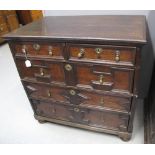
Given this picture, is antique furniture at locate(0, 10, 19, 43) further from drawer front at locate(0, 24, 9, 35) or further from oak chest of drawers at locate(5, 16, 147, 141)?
oak chest of drawers at locate(5, 16, 147, 141)

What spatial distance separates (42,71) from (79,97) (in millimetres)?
325

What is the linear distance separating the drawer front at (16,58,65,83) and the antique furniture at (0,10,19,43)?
237 centimetres

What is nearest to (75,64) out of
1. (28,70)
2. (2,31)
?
(28,70)

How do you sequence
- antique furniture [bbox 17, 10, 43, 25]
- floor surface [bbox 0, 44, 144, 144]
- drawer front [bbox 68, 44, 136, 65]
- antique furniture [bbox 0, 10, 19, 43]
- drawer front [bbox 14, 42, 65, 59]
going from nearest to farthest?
drawer front [bbox 68, 44, 136, 65] < drawer front [bbox 14, 42, 65, 59] < floor surface [bbox 0, 44, 144, 144] < antique furniture [bbox 0, 10, 19, 43] < antique furniture [bbox 17, 10, 43, 25]

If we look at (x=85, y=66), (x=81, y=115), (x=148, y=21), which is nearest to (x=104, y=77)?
(x=85, y=66)

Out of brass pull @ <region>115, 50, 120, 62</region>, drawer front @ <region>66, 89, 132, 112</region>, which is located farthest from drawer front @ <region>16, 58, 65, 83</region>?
brass pull @ <region>115, 50, 120, 62</region>

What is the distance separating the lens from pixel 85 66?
1.12 m

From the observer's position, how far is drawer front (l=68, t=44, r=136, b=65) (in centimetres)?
98

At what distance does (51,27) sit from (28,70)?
1.18 feet

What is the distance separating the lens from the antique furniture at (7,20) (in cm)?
339

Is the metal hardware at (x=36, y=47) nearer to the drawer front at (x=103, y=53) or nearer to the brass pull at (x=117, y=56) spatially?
the drawer front at (x=103, y=53)

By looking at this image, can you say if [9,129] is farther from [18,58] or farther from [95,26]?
Result: [95,26]

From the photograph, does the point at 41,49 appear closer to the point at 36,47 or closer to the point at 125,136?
the point at 36,47

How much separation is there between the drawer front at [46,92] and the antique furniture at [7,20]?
234 centimetres
